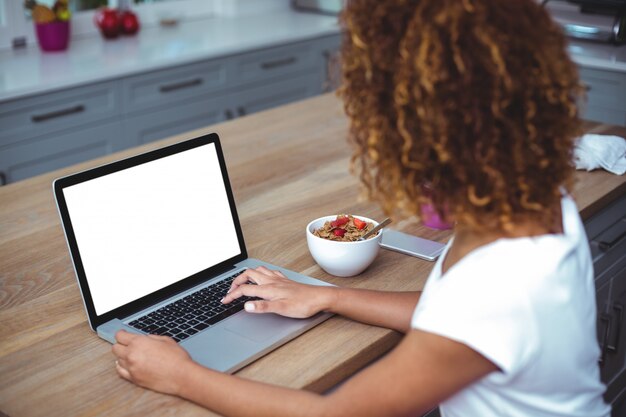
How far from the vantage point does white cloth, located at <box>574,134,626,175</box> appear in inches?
72.9

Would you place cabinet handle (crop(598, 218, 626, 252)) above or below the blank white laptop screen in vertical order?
below

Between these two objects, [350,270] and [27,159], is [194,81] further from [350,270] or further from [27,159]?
[350,270]

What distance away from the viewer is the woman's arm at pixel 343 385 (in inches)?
36.5

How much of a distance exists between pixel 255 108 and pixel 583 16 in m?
1.45

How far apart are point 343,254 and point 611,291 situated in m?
0.98

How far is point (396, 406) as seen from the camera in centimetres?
95

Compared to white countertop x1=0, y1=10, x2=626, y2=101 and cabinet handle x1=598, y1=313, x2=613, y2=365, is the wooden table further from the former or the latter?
white countertop x1=0, y1=10, x2=626, y2=101

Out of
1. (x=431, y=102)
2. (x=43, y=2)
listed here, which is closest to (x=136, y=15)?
(x=43, y=2)

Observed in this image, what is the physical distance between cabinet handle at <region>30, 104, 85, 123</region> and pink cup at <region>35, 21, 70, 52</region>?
1.66 ft

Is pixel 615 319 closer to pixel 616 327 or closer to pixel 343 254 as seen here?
pixel 616 327

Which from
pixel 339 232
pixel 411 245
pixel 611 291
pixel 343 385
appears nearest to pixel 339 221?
pixel 339 232

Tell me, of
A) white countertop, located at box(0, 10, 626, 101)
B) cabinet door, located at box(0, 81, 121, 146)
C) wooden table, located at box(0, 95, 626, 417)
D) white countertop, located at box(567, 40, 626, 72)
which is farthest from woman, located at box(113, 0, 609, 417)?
white countertop, located at box(567, 40, 626, 72)

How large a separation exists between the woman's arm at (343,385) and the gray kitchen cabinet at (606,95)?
2254mm

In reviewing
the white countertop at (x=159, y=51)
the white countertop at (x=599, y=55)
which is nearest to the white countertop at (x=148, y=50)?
the white countertop at (x=159, y=51)
